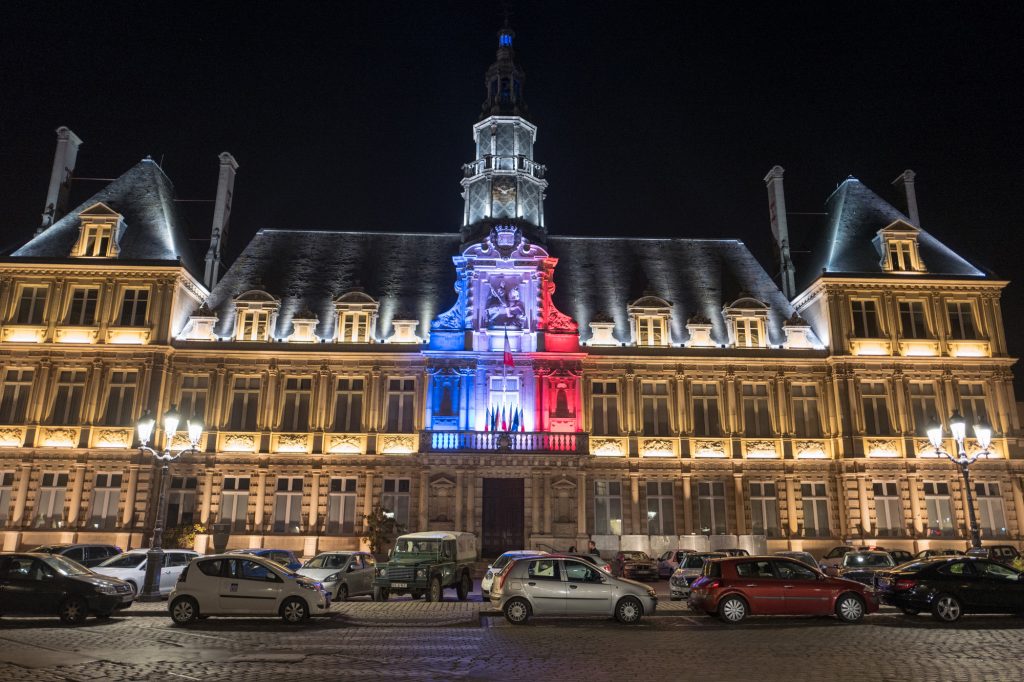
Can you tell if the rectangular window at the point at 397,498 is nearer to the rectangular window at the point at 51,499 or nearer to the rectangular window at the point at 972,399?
the rectangular window at the point at 51,499

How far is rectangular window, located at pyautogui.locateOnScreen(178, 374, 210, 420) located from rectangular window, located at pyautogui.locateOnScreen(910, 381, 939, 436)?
33352 mm

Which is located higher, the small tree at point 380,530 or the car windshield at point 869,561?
the small tree at point 380,530

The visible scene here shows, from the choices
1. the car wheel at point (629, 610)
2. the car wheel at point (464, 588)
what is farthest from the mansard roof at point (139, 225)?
the car wheel at point (629, 610)

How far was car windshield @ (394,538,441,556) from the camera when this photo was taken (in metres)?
21.7

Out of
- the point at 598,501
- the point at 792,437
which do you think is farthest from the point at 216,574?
the point at 792,437

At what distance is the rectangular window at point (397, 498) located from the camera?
33531 millimetres

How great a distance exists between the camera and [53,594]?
16328mm

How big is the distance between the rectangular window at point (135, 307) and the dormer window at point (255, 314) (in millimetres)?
4043

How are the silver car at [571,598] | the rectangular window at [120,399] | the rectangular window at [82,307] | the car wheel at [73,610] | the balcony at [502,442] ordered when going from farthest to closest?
the rectangular window at [82,307], the rectangular window at [120,399], the balcony at [502,442], the silver car at [571,598], the car wheel at [73,610]

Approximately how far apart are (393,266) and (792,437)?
72.1 feet

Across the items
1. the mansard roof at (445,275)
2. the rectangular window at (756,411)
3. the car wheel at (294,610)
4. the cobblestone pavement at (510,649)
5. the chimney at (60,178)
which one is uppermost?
the chimney at (60,178)

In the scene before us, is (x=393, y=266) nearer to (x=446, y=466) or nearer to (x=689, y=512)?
(x=446, y=466)

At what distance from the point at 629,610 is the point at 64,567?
1288cm

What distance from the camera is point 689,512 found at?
3409 cm
